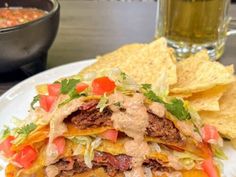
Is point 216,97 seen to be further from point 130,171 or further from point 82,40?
point 82,40

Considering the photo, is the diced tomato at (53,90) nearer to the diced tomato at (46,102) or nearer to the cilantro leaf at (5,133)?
the diced tomato at (46,102)

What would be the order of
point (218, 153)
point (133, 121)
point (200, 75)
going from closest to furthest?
point (133, 121)
point (218, 153)
point (200, 75)

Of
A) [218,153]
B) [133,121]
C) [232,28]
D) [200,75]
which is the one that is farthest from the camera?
[232,28]

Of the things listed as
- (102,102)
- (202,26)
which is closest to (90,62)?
(202,26)

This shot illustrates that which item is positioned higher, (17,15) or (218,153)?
(17,15)

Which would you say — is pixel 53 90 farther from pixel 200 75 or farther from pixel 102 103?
pixel 200 75

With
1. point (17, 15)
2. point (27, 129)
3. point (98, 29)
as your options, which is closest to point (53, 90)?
point (27, 129)
